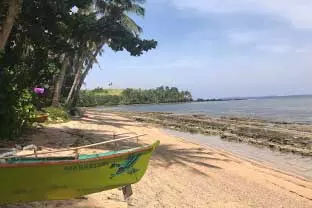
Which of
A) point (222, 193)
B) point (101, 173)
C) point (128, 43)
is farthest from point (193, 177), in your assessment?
point (128, 43)

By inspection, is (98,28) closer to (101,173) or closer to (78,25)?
(78,25)

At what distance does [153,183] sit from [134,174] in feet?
7.07

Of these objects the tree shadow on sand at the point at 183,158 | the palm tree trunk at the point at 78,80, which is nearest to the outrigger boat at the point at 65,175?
the tree shadow on sand at the point at 183,158

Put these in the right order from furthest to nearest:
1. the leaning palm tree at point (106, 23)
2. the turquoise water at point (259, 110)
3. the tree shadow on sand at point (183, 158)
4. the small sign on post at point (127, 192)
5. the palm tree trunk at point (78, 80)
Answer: the turquoise water at point (259, 110)
the palm tree trunk at point (78, 80)
the leaning palm tree at point (106, 23)
the tree shadow on sand at point (183, 158)
the small sign on post at point (127, 192)

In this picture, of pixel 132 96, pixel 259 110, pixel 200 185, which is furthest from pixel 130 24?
pixel 132 96

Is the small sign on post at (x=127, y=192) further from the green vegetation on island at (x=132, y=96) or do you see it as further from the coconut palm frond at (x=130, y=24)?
the green vegetation on island at (x=132, y=96)

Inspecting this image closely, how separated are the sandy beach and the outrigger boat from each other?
72 cm

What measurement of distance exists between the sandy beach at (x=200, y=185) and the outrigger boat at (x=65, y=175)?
28.3 inches

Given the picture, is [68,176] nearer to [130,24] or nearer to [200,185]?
[200,185]

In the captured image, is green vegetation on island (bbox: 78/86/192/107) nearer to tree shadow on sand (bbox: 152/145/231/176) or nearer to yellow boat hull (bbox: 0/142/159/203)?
tree shadow on sand (bbox: 152/145/231/176)

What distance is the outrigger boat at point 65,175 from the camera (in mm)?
5953

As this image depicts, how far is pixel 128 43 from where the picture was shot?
1925cm

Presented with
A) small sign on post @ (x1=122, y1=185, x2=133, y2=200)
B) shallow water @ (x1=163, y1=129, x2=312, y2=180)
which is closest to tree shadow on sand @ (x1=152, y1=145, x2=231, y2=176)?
shallow water @ (x1=163, y1=129, x2=312, y2=180)

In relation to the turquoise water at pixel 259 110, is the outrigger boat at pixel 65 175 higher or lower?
higher
